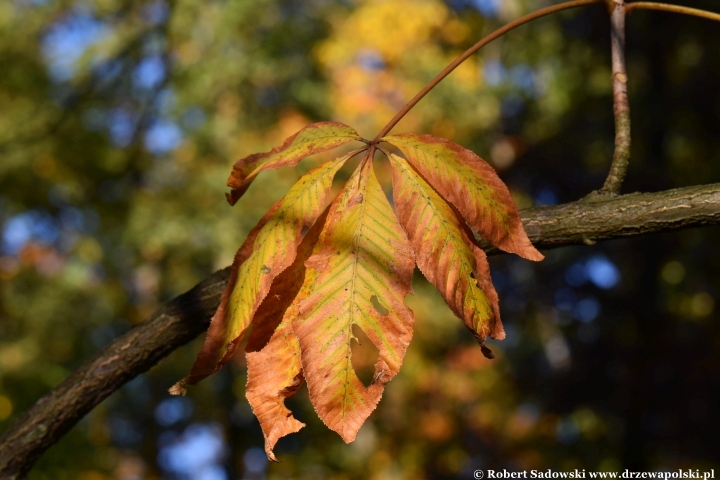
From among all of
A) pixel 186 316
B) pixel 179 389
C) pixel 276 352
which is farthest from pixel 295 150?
pixel 186 316

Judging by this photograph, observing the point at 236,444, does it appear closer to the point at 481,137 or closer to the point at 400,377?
the point at 400,377

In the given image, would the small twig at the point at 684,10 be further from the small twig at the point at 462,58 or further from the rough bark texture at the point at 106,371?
the rough bark texture at the point at 106,371

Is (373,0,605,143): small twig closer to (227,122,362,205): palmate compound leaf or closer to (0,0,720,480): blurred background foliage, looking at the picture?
(227,122,362,205): palmate compound leaf

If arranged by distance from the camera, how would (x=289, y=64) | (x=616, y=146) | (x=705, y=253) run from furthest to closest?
(x=289, y=64), (x=705, y=253), (x=616, y=146)

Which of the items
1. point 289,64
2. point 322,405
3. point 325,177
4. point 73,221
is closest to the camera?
point 322,405

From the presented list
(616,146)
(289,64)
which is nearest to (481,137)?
(289,64)

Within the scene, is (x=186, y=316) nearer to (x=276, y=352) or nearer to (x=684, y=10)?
(x=276, y=352)

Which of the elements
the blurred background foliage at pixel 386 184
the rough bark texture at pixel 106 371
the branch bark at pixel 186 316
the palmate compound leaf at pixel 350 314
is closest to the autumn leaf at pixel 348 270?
the palmate compound leaf at pixel 350 314
